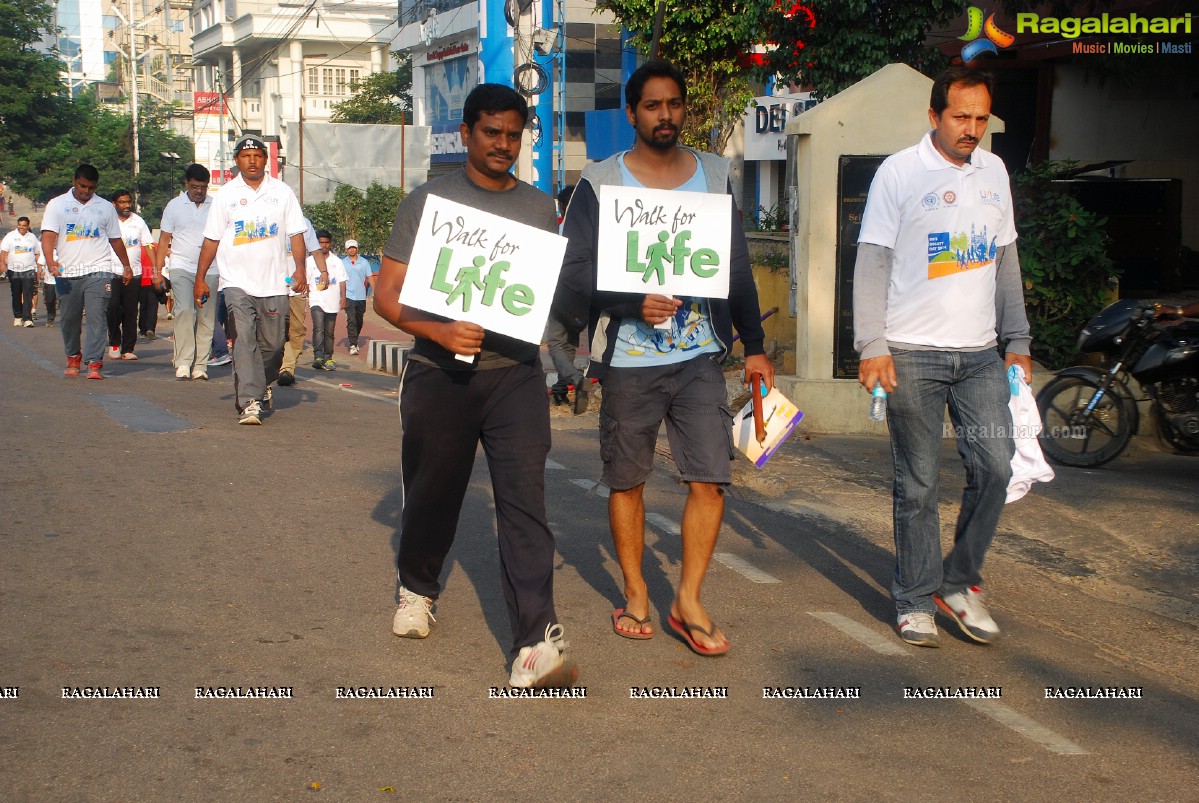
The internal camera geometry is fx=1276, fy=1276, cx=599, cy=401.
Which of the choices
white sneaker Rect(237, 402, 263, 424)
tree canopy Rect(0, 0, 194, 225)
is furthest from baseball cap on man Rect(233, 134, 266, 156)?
tree canopy Rect(0, 0, 194, 225)

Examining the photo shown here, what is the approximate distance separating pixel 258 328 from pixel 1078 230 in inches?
269

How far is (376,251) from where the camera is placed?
4181 centimetres

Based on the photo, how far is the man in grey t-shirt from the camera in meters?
4.29

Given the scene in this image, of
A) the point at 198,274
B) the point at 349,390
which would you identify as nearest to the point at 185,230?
the point at 349,390

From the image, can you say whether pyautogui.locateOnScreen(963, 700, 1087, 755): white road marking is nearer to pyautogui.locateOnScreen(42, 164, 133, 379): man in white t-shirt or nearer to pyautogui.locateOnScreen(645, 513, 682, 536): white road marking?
pyautogui.locateOnScreen(645, 513, 682, 536): white road marking

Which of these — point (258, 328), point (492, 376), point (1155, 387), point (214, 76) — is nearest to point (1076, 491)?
point (1155, 387)

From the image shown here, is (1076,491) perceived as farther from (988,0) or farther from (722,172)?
(988,0)

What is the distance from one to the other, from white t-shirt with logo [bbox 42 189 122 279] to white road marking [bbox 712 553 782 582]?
25.8 ft

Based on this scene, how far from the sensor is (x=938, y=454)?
4.84 m

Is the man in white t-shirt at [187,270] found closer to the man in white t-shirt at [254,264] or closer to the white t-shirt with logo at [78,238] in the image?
the white t-shirt with logo at [78,238]

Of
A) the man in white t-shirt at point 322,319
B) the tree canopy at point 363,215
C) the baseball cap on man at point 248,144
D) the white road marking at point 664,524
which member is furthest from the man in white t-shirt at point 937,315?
the tree canopy at point 363,215

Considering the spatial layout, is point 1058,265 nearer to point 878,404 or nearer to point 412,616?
point 878,404

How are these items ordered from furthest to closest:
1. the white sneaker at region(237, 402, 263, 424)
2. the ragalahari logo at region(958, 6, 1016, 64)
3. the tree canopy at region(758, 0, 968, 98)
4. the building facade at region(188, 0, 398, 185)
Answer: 1. the building facade at region(188, 0, 398, 185)
2. the ragalahari logo at region(958, 6, 1016, 64)
3. the tree canopy at region(758, 0, 968, 98)
4. the white sneaker at region(237, 402, 263, 424)

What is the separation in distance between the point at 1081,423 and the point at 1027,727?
5.11 m
